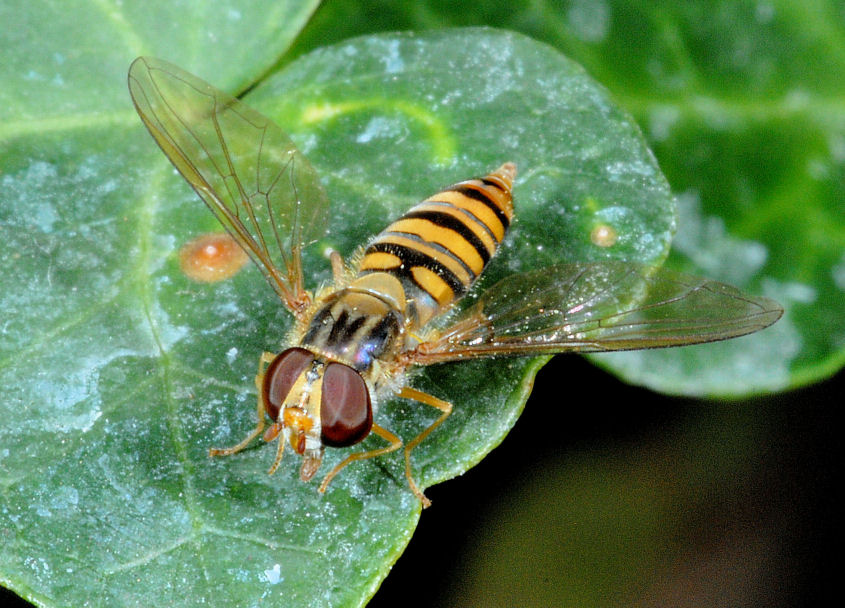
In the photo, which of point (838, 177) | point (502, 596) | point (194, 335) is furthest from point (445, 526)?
point (838, 177)

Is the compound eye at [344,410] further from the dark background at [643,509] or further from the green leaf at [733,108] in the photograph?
the green leaf at [733,108]

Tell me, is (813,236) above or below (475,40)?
below

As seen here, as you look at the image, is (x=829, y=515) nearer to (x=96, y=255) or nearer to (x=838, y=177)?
(x=838, y=177)

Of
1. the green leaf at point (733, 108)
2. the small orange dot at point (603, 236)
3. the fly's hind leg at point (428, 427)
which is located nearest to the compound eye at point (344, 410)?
the fly's hind leg at point (428, 427)

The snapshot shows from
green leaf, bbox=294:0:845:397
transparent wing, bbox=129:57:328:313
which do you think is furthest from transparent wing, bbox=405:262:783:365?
green leaf, bbox=294:0:845:397

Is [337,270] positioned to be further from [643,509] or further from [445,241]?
[643,509]

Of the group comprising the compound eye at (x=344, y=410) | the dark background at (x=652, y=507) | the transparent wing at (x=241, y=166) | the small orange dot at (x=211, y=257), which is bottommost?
the dark background at (x=652, y=507)
